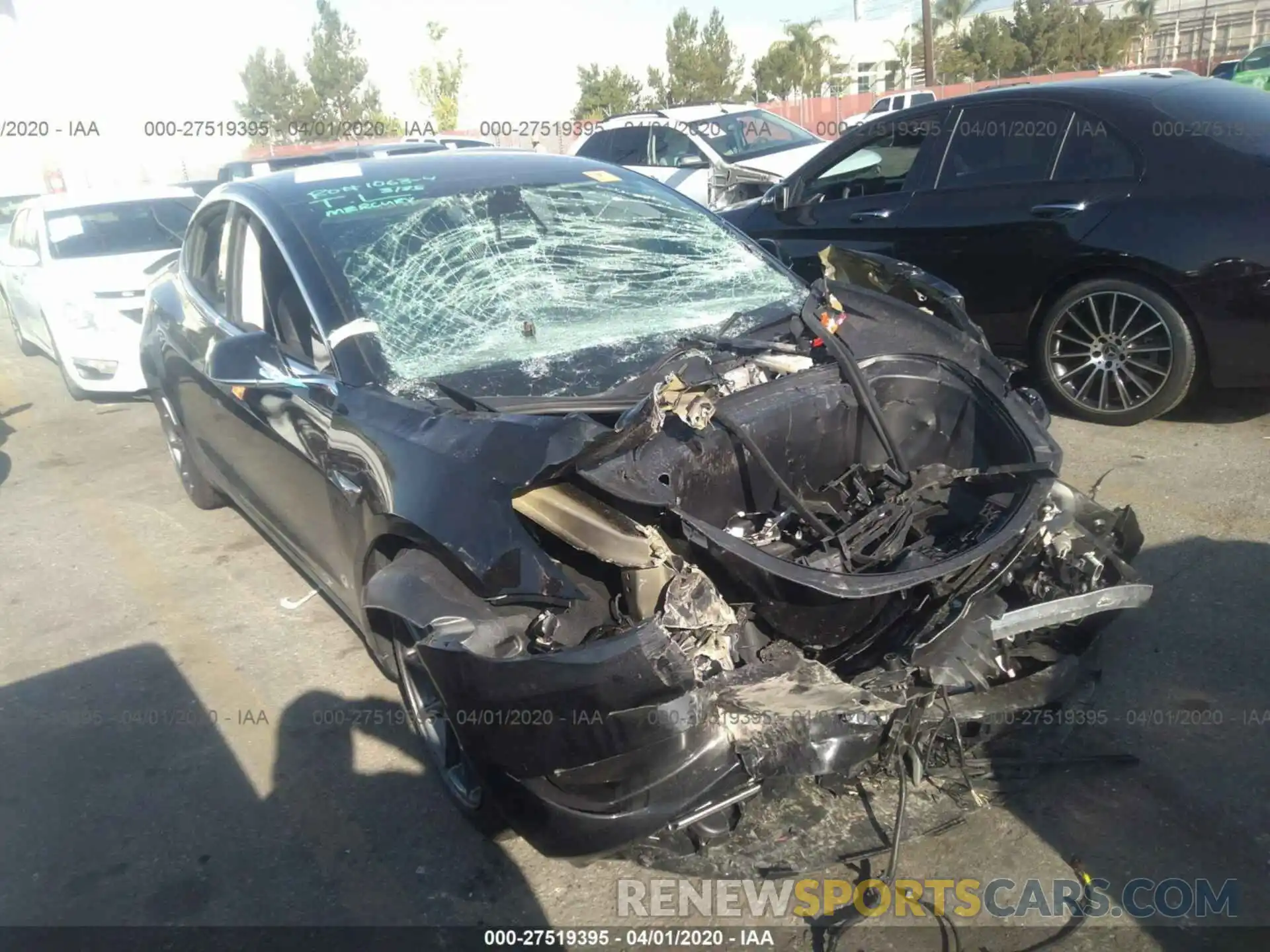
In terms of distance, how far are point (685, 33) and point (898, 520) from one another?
3819cm

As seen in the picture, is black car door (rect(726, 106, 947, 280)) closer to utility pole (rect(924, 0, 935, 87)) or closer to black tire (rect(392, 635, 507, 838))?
black tire (rect(392, 635, 507, 838))

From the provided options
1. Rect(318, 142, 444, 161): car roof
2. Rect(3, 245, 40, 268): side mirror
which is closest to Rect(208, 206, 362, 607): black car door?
Rect(3, 245, 40, 268): side mirror

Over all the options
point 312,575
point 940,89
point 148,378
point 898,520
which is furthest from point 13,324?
point 940,89

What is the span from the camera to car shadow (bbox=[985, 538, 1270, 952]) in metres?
2.64

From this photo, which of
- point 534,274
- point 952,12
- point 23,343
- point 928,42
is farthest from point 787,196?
point 952,12

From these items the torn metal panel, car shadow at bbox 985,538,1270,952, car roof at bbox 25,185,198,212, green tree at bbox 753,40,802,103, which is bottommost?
car shadow at bbox 985,538,1270,952

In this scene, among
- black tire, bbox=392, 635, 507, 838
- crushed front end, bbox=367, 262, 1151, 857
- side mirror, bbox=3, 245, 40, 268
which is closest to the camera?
crushed front end, bbox=367, 262, 1151, 857

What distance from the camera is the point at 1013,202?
557 cm

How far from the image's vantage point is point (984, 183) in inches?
227

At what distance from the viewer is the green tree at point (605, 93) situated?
3519cm

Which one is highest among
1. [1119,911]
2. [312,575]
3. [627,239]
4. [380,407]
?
[627,239]

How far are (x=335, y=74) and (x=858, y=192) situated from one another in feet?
122

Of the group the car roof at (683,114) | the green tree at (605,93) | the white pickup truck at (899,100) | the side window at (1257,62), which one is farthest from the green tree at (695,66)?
the car roof at (683,114)

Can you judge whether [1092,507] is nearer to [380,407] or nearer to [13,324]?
[380,407]
